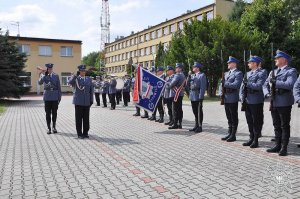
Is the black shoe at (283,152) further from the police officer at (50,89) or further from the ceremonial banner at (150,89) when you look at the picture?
the police officer at (50,89)

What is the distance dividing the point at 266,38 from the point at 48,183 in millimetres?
27362

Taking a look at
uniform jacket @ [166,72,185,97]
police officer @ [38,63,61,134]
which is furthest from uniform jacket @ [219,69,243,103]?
police officer @ [38,63,61,134]

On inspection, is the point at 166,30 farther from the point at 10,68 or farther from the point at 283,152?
the point at 283,152

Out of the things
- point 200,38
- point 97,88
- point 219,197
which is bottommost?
point 219,197

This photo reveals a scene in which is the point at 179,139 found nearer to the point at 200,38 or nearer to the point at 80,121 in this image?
the point at 80,121

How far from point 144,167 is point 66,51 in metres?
43.9

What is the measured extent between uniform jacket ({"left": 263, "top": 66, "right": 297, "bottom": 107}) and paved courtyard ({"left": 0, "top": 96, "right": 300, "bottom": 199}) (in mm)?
1059

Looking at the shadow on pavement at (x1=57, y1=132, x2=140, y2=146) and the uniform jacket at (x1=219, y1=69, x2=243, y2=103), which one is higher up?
the uniform jacket at (x1=219, y1=69, x2=243, y2=103)

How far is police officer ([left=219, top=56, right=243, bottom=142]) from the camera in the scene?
26.9ft

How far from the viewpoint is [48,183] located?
5.18 meters

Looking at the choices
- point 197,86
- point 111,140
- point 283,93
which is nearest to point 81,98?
point 111,140

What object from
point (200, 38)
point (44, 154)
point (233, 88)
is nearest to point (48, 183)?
point (44, 154)

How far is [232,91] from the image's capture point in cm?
836

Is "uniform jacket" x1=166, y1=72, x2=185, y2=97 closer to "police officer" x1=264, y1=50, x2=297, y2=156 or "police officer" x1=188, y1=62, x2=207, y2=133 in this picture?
"police officer" x1=188, y1=62, x2=207, y2=133
